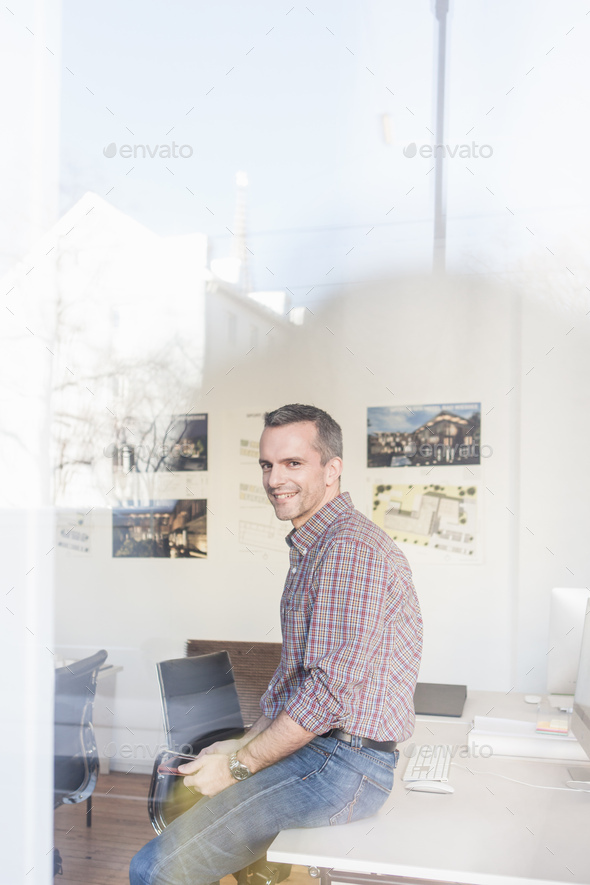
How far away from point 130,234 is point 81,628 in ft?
7.27

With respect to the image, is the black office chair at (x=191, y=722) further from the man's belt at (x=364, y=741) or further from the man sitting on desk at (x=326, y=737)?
the man's belt at (x=364, y=741)

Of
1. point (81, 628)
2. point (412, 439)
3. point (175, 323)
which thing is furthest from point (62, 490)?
point (412, 439)

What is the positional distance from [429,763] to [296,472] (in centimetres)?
83

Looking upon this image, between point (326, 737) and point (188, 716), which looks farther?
point (188, 716)

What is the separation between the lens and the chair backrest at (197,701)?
2.55 meters

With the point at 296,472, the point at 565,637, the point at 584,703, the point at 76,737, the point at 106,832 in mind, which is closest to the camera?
the point at 584,703

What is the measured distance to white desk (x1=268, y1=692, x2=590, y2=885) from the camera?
1.35 meters

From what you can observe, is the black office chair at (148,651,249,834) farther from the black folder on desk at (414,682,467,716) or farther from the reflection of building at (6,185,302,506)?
the reflection of building at (6,185,302,506)

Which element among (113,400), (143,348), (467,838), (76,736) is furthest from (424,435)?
(467,838)

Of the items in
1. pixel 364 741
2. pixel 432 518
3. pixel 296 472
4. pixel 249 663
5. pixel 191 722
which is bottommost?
pixel 249 663

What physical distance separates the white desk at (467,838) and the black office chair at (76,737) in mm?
1213

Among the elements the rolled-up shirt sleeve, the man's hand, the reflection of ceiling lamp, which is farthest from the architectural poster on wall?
the man's hand

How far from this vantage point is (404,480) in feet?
12.9

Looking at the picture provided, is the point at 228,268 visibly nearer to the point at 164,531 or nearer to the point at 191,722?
the point at 164,531
